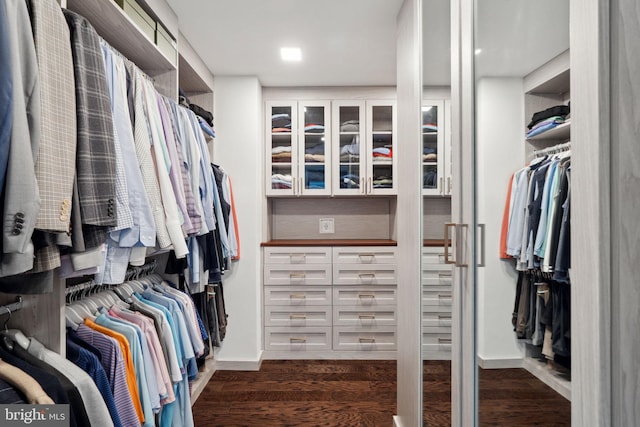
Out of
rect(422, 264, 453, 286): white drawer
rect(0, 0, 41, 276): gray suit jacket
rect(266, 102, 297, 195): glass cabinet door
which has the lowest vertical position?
rect(422, 264, 453, 286): white drawer

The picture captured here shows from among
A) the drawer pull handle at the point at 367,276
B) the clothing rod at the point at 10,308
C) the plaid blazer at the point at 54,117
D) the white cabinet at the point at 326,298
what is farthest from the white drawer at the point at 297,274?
the plaid blazer at the point at 54,117

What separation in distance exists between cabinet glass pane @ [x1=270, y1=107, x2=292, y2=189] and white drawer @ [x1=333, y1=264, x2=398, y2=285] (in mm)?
899

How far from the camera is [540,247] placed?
79 cm

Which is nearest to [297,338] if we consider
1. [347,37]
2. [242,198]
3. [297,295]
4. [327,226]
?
[297,295]

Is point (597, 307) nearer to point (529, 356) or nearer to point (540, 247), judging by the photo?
point (540, 247)

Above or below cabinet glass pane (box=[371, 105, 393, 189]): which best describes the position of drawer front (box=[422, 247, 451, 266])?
below

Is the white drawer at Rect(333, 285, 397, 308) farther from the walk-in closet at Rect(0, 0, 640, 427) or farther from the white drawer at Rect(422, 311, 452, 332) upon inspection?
the white drawer at Rect(422, 311, 452, 332)

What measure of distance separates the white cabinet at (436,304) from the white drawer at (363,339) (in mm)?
1721

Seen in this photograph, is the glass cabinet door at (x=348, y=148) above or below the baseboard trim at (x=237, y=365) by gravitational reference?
above

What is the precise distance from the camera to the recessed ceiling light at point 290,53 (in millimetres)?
2688

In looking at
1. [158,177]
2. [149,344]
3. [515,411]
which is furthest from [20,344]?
[515,411]

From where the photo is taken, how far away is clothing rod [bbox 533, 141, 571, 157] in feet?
2.26

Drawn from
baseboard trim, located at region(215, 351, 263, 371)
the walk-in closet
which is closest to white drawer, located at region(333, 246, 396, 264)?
the walk-in closet

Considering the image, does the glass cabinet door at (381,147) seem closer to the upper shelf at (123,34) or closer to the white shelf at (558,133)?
the upper shelf at (123,34)
